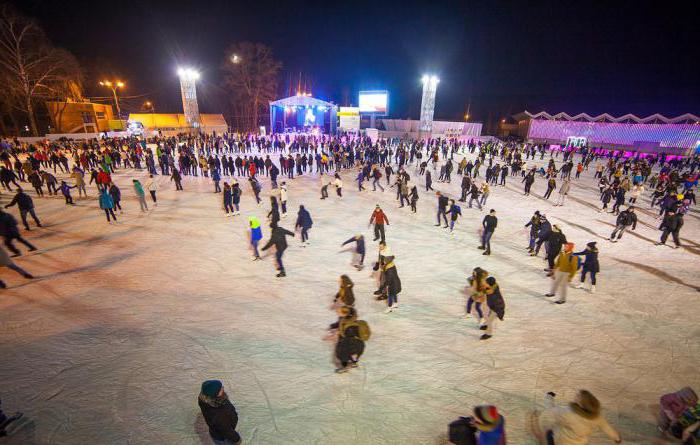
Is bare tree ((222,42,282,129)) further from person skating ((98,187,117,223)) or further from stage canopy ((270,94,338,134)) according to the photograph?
person skating ((98,187,117,223))

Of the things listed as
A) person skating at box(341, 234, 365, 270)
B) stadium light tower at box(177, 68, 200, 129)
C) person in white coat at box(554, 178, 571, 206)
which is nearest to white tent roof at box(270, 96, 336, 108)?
stadium light tower at box(177, 68, 200, 129)

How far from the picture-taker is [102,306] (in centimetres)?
615

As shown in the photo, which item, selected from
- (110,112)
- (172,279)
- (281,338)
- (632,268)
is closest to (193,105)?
(110,112)

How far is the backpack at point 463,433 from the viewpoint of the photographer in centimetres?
284

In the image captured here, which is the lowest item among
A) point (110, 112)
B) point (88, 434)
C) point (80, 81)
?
point (88, 434)

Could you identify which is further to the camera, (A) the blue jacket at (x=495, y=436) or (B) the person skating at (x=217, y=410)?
(B) the person skating at (x=217, y=410)

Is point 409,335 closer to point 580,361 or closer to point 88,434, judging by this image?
point 580,361

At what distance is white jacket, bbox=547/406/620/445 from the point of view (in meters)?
2.83

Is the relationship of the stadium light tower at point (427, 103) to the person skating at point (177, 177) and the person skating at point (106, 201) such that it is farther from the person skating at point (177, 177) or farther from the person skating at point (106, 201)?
the person skating at point (106, 201)

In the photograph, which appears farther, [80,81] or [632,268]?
[80,81]

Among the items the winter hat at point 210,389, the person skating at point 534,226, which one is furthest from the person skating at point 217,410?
the person skating at point 534,226

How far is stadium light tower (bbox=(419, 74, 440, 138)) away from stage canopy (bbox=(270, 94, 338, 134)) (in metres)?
11.7

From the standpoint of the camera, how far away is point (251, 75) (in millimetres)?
48438

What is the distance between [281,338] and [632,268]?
9547 mm
